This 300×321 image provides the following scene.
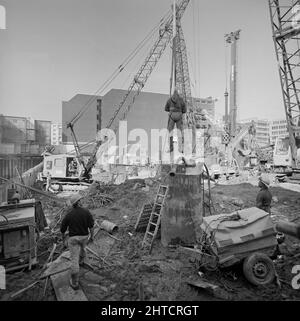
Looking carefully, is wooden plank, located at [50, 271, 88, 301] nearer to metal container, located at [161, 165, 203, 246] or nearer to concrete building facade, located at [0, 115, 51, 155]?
metal container, located at [161, 165, 203, 246]

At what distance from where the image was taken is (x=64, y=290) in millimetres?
4629

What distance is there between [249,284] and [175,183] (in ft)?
9.54

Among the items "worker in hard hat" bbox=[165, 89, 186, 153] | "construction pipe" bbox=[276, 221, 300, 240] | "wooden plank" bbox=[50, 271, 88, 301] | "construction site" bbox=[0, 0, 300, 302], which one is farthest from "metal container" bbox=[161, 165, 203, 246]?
"construction pipe" bbox=[276, 221, 300, 240]

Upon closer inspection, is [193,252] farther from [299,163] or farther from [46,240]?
[299,163]

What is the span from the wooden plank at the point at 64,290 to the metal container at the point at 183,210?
2.75 m

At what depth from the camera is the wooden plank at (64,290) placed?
14.5ft

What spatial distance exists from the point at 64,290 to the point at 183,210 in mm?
3341

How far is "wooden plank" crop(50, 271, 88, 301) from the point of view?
4.41 metres

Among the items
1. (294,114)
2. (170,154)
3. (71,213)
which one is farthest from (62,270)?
(294,114)

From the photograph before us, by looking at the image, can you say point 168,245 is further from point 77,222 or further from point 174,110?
point 174,110

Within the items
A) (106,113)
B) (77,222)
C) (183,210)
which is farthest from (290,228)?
(106,113)

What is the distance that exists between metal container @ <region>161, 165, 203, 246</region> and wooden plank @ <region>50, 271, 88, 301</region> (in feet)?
9.02

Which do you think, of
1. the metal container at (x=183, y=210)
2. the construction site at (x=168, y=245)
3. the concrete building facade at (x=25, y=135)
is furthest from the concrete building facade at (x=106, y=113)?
the metal container at (x=183, y=210)

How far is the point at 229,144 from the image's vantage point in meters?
22.8
